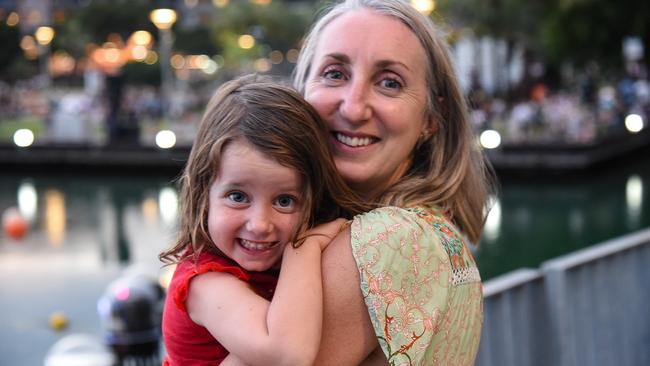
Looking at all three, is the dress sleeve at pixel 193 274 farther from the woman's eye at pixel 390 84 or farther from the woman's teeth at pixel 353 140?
the woman's eye at pixel 390 84

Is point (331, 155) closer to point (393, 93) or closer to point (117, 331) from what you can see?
point (393, 93)

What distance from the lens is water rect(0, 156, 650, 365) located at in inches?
366

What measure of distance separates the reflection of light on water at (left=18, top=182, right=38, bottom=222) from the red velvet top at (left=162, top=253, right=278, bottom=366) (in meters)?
14.8

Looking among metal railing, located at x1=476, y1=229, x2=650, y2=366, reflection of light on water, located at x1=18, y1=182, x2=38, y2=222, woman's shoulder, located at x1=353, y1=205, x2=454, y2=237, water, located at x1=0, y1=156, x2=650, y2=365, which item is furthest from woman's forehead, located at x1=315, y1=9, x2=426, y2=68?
reflection of light on water, located at x1=18, y1=182, x2=38, y2=222

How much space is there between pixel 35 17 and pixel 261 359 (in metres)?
77.5

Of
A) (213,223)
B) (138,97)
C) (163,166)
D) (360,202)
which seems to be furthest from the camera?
→ (138,97)

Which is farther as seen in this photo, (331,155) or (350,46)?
(350,46)

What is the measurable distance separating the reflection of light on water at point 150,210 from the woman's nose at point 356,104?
45.0 feet

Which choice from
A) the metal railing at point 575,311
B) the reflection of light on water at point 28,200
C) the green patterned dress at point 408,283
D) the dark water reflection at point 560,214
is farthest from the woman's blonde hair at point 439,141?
the reflection of light on water at point 28,200

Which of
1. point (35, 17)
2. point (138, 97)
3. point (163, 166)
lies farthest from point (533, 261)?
point (35, 17)

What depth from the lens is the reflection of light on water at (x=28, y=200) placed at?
54.3 feet

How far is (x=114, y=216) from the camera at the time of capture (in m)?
16.2

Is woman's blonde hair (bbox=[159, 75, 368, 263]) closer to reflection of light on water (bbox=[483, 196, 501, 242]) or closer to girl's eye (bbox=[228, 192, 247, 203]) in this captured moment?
girl's eye (bbox=[228, 192, 247, 203])

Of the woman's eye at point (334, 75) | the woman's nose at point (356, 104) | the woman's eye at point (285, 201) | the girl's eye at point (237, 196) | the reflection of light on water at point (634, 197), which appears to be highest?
the woman's eye at point (334, 75)
